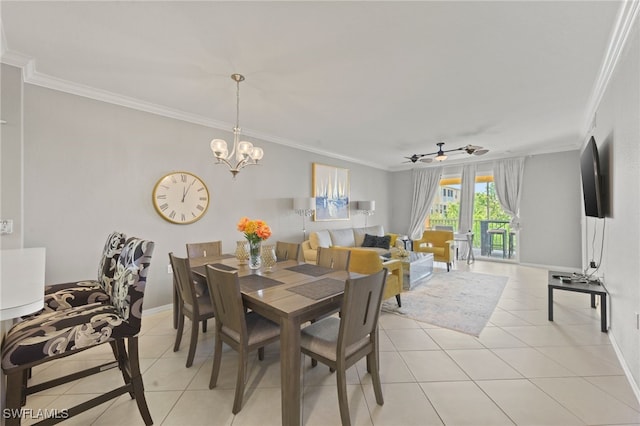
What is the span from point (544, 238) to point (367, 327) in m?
5.96

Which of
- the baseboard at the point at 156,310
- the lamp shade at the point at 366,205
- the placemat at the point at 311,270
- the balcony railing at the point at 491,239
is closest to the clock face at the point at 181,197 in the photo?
the baseboard at the point at 156,310

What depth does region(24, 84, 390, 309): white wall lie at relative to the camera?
249 cm

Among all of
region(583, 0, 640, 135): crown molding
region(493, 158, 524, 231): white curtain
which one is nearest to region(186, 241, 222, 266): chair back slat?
region(583, 0, 640, 135): crown molding

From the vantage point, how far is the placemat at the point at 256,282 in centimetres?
183

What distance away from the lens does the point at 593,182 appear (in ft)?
8.21

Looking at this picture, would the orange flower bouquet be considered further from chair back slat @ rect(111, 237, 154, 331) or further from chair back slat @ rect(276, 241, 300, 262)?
chair back slat @ rect(111, 237, 154, 331)

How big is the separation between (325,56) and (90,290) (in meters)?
2.72

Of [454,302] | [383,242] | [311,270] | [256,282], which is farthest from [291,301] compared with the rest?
[383,242]

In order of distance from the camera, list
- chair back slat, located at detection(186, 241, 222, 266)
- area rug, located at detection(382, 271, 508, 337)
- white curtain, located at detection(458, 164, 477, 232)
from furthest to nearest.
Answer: white curtain, located at detection(458, 164, 477, 232), area rug, located at detection(382, 271, 508, 337), chair back slat, located at detection(186, 241, 222, 266)

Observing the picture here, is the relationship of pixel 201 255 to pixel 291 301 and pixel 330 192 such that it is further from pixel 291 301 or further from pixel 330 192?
pixel 330 192

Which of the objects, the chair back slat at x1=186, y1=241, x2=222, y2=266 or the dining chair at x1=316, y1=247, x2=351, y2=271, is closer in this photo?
the dining chair at x1=316, y1=247, x2=351, y2=271

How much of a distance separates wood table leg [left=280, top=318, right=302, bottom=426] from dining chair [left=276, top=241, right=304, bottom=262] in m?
1.37

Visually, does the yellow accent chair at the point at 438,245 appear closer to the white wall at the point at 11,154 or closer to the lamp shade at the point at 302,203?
the lamp shade at the point at 302,203

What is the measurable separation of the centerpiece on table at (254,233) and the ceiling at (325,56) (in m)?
1.42
